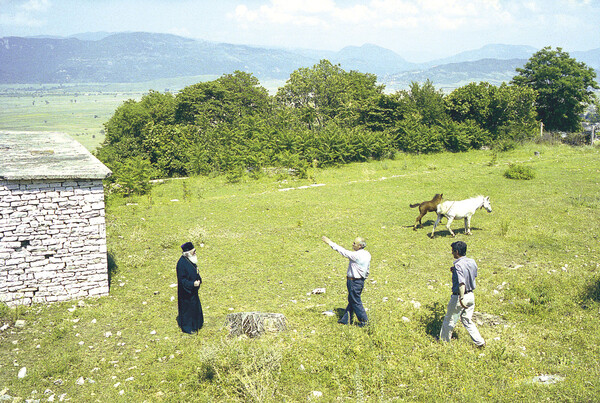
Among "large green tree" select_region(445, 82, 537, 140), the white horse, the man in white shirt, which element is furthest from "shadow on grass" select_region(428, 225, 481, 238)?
"large green tree" select_region(445, 82, 537, 140)

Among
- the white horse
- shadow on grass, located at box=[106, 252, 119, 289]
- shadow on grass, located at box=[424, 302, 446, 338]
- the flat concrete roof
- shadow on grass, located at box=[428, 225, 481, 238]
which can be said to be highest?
the flat concrete roof

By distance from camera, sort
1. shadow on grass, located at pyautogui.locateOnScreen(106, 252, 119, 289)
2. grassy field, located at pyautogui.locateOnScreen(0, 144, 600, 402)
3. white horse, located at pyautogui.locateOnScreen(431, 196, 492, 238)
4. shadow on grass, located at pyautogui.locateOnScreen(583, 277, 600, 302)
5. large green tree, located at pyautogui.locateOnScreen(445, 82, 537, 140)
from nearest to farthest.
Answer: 1. grassy field, located at pyautogui.locateOnScreen(0, 144, 600, 402)
2. shadow on grass, located at pyautogui.locateOnScreen(583, 277, 600, 302)
3. shadow on grass, located at pyautogui.locateOnScreen(106, 252, 119, 289)
4. white horse, located at pyautogui.locateOnScreen(431, 196, 492, 238)
5. large green tree, located at pyautogui.locateOnScreen(445, 82, 537, 140)

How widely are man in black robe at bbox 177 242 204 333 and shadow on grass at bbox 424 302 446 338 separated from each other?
5.18 meters

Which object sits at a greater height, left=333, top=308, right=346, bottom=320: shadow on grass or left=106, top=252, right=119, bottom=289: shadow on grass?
left=333, top=308, right=346, bottom=320: shadow on grass

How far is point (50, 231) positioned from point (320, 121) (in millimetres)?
33161

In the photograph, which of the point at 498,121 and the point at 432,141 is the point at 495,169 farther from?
the point at 498,121

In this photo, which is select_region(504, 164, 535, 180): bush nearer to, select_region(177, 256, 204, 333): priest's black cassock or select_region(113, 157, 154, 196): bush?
select_region(177, 256, 204, 333): priest's black cassock

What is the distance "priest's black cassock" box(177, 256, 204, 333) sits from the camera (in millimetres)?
8836

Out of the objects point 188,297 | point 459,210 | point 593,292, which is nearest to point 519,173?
point 459,210

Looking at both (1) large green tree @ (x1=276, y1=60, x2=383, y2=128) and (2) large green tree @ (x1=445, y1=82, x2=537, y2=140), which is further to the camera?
(1) large green tree @ (x1=276, y1=60, x2=383, y2=128)

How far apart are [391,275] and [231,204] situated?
37.7 feet

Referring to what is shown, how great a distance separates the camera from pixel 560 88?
129 ft

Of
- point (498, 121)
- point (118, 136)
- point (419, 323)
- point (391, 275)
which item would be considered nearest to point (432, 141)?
point (498, 121)

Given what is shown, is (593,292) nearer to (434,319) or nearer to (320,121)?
(434,319)
